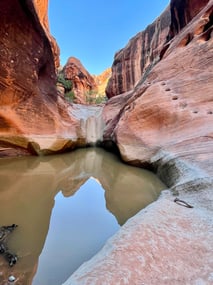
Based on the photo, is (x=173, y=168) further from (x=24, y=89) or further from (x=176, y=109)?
(x=24, y=89)

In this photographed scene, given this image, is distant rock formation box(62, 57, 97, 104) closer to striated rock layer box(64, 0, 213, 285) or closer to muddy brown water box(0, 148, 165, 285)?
striated rock layer box(64, 0, 213, 285)

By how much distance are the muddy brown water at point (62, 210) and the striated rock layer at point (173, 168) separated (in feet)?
1.01

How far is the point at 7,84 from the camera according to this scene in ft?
14.5

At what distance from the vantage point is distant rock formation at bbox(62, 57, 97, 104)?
2256 cm

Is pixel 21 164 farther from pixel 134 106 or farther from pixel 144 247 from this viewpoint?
pixel 144 247

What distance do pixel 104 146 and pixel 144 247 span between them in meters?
5.99

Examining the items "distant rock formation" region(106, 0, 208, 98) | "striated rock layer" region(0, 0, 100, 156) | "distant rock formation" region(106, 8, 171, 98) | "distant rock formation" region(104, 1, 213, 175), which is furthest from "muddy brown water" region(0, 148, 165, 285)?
"distant rock formation" region(106, 8, 171, 98)

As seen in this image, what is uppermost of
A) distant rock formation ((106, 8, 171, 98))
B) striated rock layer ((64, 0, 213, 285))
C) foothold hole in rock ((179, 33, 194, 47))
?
distant rock formation ((106, 8, 171, 98))

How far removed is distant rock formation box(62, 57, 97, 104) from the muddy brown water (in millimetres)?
19632

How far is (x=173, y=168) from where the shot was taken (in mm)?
2629

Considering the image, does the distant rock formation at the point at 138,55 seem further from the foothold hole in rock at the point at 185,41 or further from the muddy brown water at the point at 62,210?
the muddy brown water at the point at 62,210

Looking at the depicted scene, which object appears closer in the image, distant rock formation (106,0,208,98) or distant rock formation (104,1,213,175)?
distant rock formation (104,1,213,175)

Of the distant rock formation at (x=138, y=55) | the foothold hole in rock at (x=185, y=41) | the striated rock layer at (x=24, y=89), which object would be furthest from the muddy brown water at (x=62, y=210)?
the distant rock formation at (x=138, y=55)

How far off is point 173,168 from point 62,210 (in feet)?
5.41
